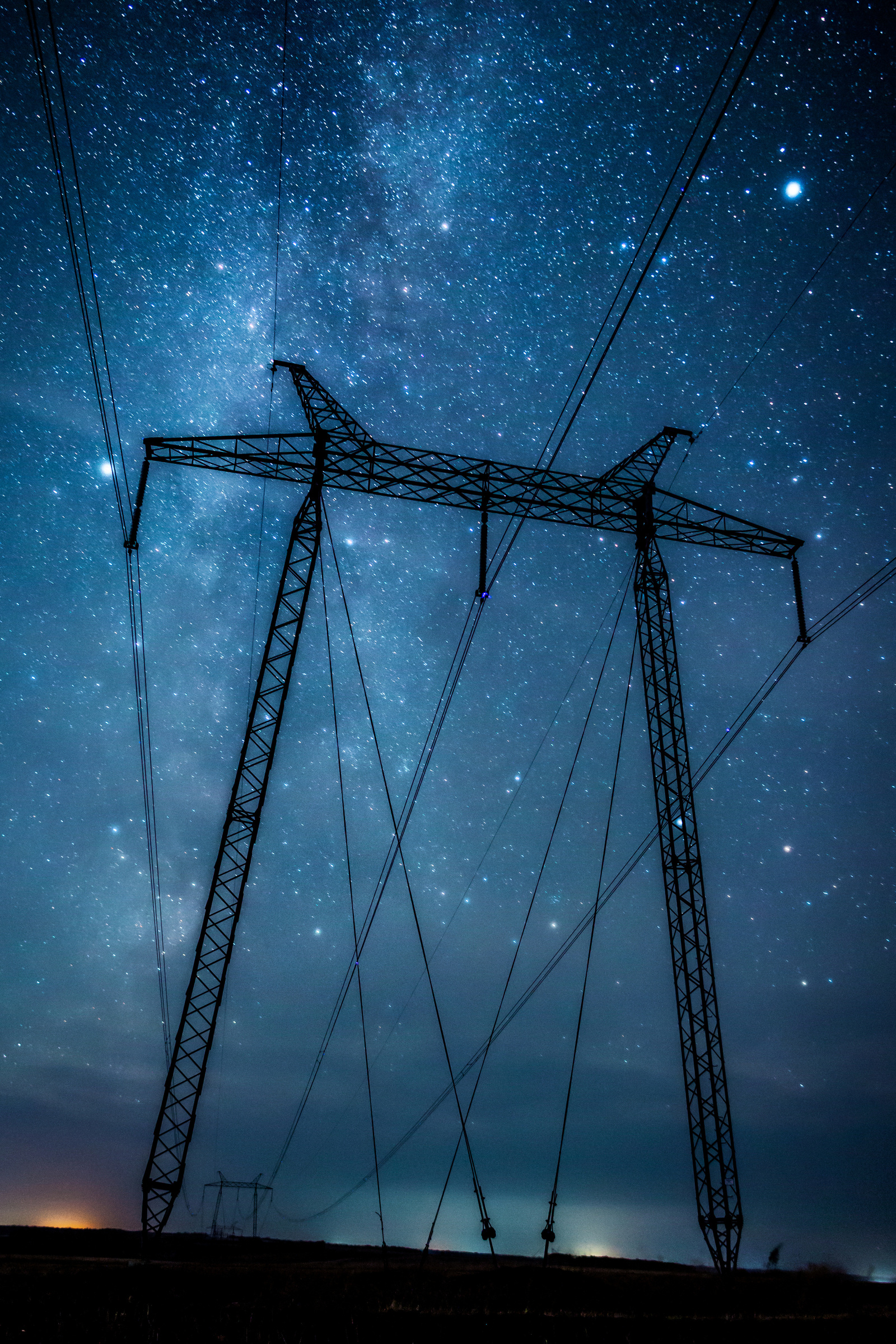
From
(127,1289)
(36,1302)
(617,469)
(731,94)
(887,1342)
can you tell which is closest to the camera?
(731,94)

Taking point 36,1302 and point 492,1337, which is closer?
point 492,1337

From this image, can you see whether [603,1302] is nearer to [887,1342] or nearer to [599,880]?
[887,1342]

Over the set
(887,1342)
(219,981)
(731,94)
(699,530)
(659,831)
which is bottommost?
(887,1342)

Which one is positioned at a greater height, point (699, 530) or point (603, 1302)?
point (699, 530)

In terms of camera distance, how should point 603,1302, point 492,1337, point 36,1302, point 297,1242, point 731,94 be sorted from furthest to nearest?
point 297,1242
point 603,1302
point 36,1302
point 492,1337
point 731,94

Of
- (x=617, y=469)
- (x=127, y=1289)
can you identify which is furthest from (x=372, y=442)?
(x=127, y=1289)

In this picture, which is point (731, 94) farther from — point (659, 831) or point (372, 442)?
point (659, 831)
